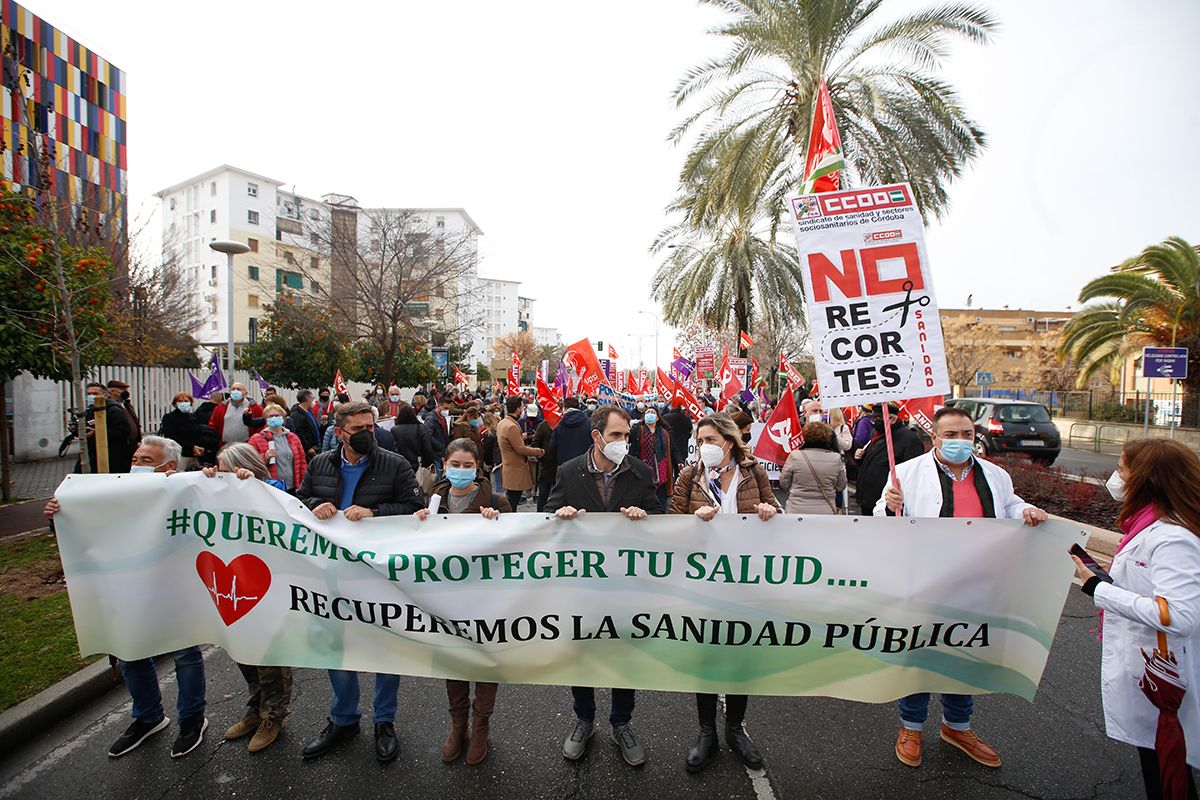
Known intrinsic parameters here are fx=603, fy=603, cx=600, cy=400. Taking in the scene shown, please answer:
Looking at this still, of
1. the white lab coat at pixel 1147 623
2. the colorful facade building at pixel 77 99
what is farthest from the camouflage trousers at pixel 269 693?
the colorful facade building at pixel 77 99

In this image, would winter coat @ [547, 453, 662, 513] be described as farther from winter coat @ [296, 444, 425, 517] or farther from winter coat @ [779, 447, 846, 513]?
winter coat @ [779, 447, 846, 513]

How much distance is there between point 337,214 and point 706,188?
1612 cm

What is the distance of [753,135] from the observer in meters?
14.0

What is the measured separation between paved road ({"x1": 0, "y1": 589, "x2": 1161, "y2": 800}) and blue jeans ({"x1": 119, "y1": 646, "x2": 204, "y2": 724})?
0.62ft

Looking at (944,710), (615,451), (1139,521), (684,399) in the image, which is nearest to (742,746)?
(944,710)

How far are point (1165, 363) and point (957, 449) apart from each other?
14.8 meters

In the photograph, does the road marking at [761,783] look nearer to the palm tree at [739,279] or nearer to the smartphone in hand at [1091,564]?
the smartphone in hand at [1091,564]

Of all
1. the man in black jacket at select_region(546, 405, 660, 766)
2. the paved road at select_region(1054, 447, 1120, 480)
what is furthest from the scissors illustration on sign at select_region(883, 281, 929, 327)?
the paved road at select_region(1054, 447, 1120, 480)

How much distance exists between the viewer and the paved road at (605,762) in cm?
302

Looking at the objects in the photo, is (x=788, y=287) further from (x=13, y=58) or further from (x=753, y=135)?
(x=13, y=58)

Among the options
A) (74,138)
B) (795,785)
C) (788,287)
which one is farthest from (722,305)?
(74,138)

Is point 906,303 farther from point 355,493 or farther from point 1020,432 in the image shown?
point 1020,432

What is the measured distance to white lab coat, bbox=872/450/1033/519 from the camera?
3346 mm

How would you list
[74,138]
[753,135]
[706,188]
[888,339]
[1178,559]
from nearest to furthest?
[1178,559] → [888,339] → [753,135] → [706,188] → [74,138]
